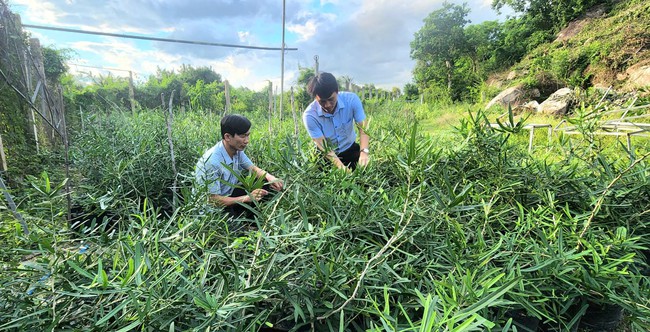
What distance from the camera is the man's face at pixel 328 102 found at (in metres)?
2.22

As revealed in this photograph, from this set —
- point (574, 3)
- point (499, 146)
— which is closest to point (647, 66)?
point (574, 3)

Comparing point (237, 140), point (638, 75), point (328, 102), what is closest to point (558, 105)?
point (638, 75)

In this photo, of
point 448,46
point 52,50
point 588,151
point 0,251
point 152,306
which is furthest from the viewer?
point 448,46

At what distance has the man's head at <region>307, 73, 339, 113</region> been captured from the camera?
7.14 feet

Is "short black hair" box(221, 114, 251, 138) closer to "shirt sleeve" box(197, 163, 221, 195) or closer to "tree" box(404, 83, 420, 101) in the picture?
"shirt sleeve" box(197, 163, 221, 195)

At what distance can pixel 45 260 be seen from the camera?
2.29ft

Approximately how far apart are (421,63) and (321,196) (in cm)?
3158

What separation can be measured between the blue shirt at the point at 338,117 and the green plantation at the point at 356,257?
3.24ft

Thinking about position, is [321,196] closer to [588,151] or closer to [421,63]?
[588,151]

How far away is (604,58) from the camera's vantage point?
1266cm

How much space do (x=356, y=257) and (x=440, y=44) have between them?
31.1 meters

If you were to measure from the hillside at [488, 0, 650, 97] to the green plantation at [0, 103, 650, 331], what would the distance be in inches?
491

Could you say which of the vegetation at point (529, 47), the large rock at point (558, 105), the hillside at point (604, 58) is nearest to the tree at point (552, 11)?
the vegetation at point (529, 47)

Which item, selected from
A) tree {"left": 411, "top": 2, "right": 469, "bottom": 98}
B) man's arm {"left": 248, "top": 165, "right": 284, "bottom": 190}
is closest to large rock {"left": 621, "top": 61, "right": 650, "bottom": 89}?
man's arm {"left": 248, "top": 165, "right": 284, "bottom": 190}
